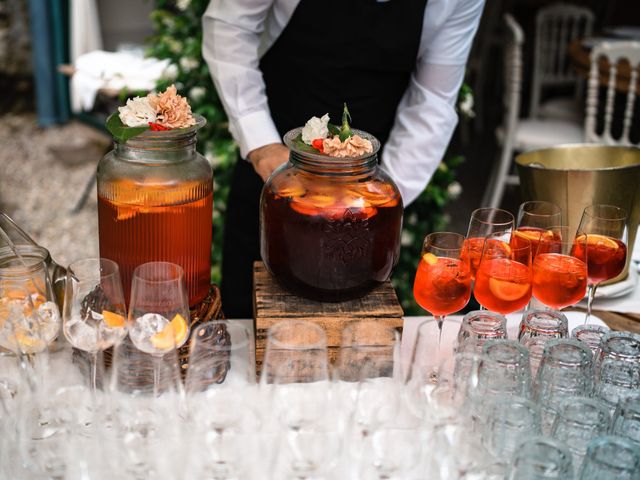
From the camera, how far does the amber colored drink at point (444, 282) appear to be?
1.44 m

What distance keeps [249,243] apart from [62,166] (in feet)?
11.2

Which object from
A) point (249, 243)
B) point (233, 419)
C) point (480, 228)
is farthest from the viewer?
point (249, 243)

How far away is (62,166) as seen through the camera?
5.41m

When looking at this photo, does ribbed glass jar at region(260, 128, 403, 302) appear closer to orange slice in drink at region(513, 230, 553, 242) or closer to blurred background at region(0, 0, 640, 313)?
orange slice in drink at region(513, 230, 553, 242)

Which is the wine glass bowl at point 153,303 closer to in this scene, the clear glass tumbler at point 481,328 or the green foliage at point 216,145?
the clear glass tumbler at point 481,328

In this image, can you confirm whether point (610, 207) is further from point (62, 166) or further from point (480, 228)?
point (62, 166)

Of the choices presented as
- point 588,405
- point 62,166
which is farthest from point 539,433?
point 62,166

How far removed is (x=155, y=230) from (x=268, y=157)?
598 millimetres

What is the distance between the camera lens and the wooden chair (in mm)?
4147

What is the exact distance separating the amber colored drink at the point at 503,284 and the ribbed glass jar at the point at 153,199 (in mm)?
541

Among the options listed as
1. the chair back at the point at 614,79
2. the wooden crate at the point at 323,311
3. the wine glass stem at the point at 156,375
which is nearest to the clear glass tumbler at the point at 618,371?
the wooden crate at the point at 323,311

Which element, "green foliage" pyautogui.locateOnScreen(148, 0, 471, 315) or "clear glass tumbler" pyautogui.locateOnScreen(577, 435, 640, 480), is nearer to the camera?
"clear glass tumbler" pyautogui.locateOnScreen(577, 435, 640, 480)

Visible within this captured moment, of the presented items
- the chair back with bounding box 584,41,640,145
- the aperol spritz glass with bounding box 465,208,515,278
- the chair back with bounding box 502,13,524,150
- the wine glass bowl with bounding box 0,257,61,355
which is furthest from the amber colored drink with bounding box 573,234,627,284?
the chair back with bounding box 502,13,524,150

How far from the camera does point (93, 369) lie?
122cm
